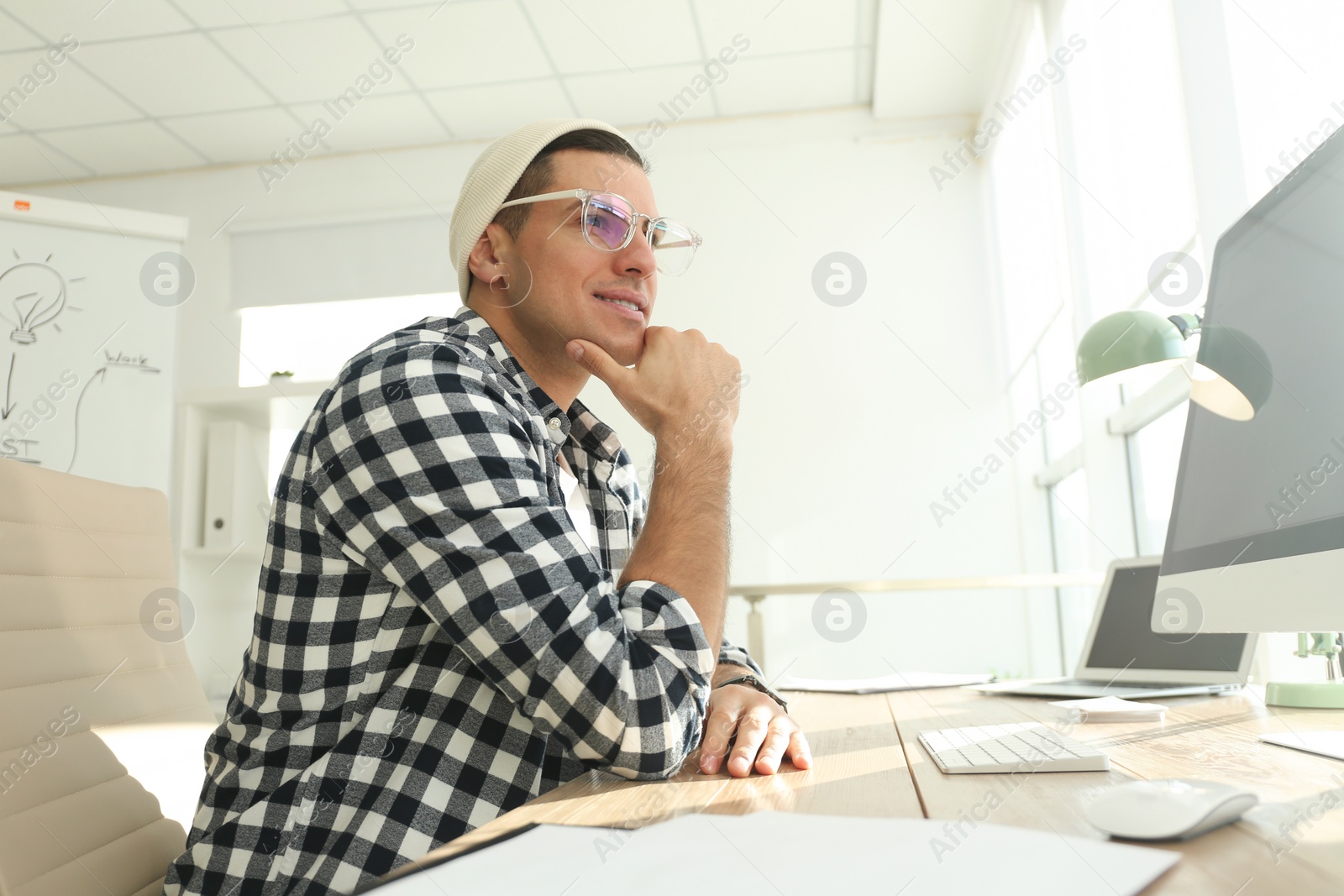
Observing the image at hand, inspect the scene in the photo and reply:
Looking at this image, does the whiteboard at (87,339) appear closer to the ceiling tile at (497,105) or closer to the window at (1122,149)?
the ceiling tile at (497,105)

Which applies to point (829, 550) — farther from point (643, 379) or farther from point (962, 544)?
point (643, 379)

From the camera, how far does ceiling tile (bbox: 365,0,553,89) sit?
3279 mm

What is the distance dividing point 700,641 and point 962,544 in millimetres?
3099

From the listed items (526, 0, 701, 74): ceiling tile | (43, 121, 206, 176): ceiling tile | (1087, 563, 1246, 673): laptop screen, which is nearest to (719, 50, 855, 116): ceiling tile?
(526, 0, 701, 74): ceiling tile

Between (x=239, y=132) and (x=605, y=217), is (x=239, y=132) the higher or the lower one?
the higher one

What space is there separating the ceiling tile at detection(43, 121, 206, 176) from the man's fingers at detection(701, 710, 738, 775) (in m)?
4.31

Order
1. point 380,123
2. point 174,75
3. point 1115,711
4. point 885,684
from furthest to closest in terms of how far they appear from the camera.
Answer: point 380,123 < point 174,75 < point 885,684 < point 1115,711

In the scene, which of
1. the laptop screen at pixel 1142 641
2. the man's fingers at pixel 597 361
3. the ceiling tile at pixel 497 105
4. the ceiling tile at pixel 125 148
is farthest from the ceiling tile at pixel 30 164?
the laptop screen at pixel 1142 641

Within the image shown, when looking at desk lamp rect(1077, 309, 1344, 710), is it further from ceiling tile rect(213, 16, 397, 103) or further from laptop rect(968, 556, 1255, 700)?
ceiling tile rect(213, 16, 397, 103)

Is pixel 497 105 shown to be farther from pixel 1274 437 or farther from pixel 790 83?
pixel 1274 437

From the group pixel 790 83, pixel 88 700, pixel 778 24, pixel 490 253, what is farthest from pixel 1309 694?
pixel 790 83

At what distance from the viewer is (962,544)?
3.61m

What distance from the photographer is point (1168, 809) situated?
0.45 meters

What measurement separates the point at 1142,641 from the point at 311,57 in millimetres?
3578
